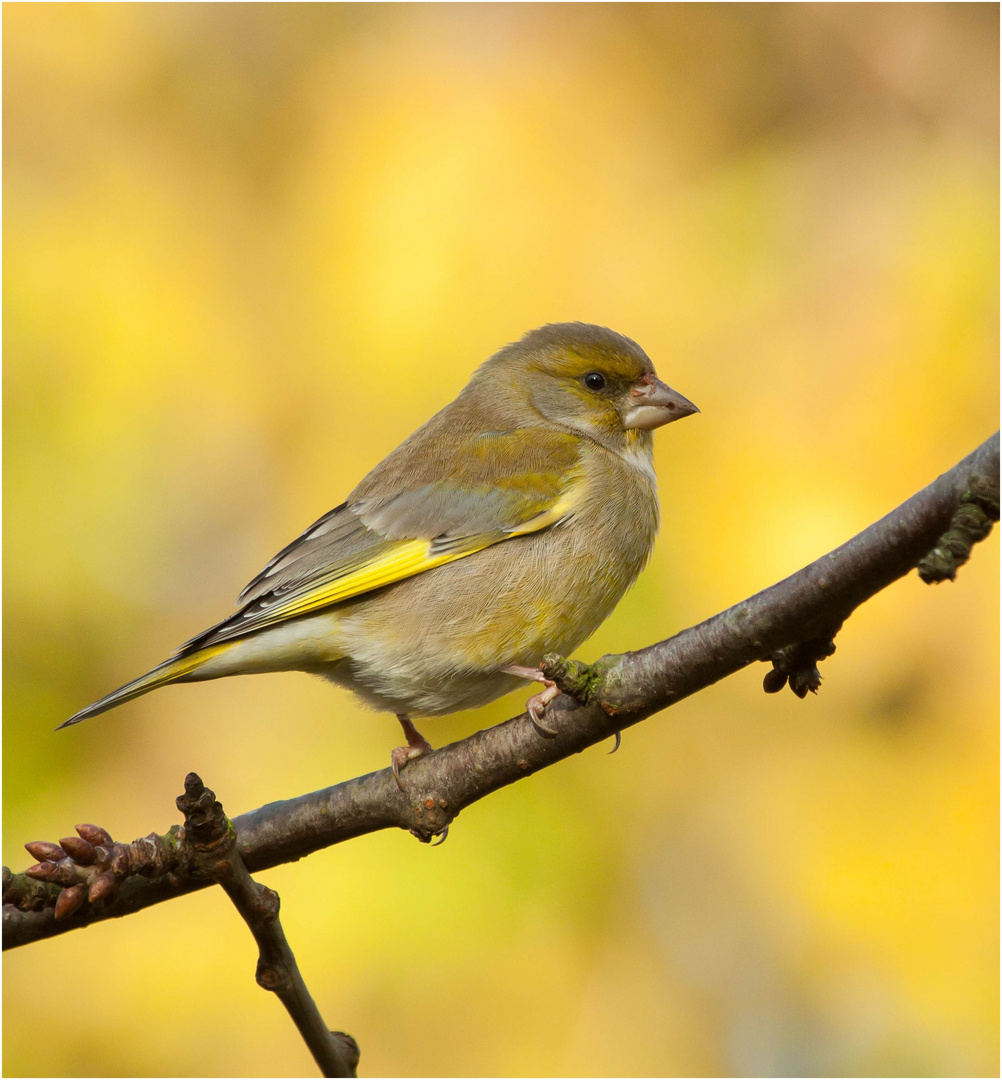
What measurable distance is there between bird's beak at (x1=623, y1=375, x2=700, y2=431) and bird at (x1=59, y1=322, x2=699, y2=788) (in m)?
0.02

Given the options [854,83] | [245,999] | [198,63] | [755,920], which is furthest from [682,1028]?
[198,63]

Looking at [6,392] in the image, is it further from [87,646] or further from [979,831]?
[979,831]

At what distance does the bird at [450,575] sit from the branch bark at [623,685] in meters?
0.23

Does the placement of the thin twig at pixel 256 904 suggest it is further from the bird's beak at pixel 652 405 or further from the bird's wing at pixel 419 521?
the bird's beak at pixel 652 405

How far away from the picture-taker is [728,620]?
209 cm

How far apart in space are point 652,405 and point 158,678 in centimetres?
207

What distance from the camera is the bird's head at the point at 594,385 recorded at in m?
4.21

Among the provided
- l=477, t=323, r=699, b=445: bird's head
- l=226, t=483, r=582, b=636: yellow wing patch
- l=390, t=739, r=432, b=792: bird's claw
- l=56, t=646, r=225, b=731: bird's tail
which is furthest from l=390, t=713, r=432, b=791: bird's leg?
l=477, t=323, r=699, b=445: bird's head

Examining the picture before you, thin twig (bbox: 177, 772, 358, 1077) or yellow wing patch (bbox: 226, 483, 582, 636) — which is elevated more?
yellow wing patch (bbox: 226, 483, 582, 636)

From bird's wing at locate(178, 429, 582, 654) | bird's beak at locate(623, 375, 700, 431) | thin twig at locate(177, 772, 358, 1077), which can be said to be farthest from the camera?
bird's beak at locate(623, 375, 700, 431)

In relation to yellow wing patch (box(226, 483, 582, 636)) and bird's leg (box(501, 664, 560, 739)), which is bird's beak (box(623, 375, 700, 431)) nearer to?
yellow wing patch (box(226, 483, 582, 636))

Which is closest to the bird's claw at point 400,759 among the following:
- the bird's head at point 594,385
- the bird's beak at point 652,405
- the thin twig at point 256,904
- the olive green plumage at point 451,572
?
the olive green plumage at point 451,572

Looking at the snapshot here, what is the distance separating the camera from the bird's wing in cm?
353

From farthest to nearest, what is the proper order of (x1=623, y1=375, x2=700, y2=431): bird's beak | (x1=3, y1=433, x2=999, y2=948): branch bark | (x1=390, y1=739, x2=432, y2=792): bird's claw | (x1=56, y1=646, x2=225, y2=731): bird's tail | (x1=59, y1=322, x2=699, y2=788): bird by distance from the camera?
(x1=623, y1=375, x2=700, y2=431): bird's beak → (x1=59, y1=322, x2=699, y2=788): bird → (x1=56, y1=646, x2=225, y2=731): bird's tail → (x1=390, y1=739, x2=432, y2=792): bird's claw → (x1=3, y1=433, x2=999, y2=948): branch bark
